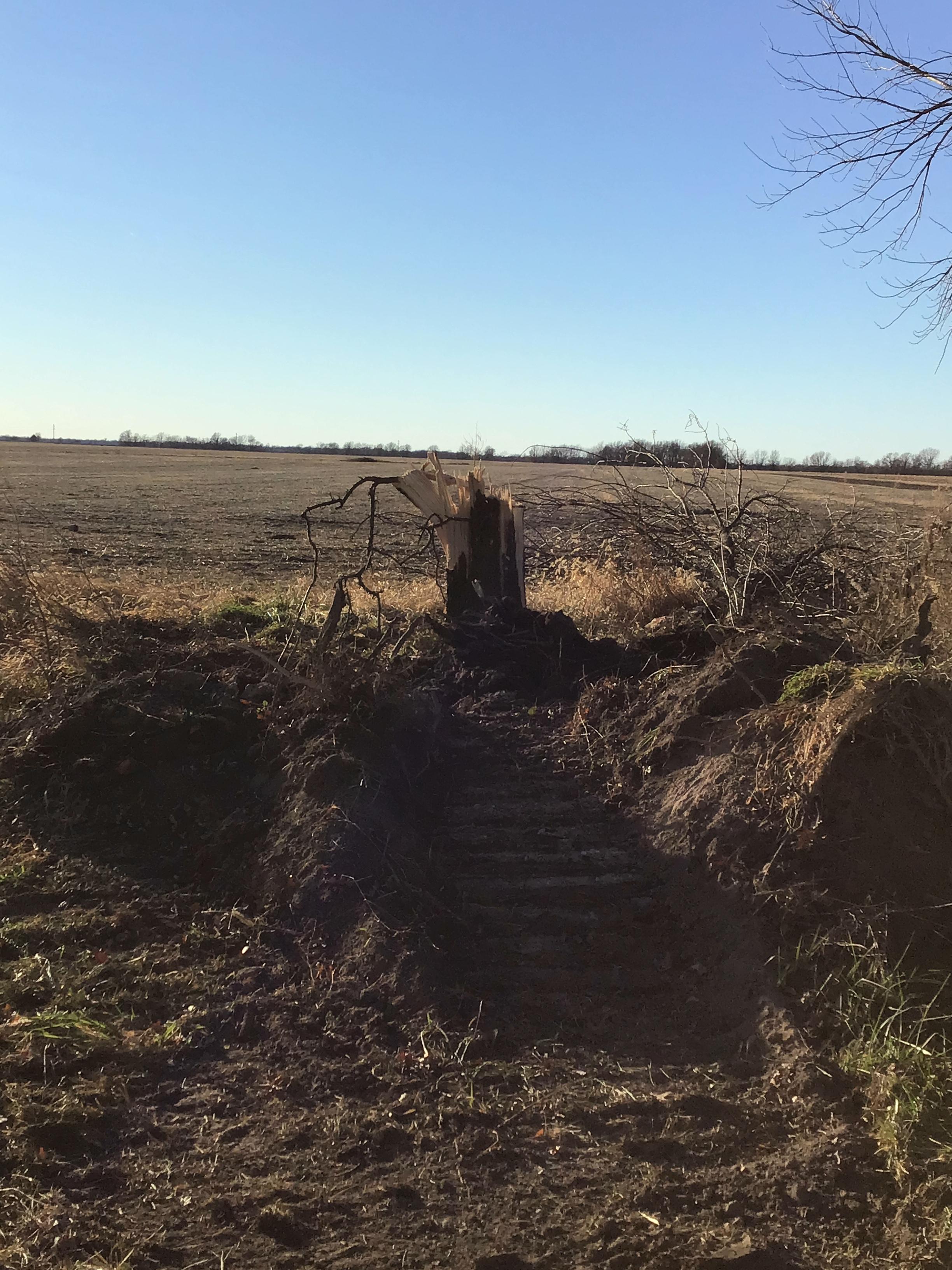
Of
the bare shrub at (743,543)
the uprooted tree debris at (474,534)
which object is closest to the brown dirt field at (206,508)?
the bare shrub at (743,543)

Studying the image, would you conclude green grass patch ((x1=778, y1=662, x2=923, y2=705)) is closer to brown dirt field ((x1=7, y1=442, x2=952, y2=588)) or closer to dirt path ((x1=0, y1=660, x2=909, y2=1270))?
dirt path ((x1=0, y1=660, x2=909, y2=1270))

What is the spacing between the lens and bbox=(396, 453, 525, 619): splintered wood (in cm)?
748

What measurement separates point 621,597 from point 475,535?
4.52 feet

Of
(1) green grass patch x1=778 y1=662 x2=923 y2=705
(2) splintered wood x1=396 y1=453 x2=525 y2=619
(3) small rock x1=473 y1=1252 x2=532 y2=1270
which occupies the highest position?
(2) splintered wood x1=396 y1=453 x2=525 y2=619

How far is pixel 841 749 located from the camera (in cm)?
418

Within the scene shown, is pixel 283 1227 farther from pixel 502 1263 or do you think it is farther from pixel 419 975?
pixel 419 975

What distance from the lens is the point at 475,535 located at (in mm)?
7543

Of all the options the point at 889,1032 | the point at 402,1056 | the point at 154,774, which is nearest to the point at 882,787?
the point at 889,1032

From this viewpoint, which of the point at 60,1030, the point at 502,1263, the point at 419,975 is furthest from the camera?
the point at 419,975

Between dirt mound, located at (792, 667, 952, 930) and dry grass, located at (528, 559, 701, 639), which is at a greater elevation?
dry grass, located at (528, 559, 701, 639)

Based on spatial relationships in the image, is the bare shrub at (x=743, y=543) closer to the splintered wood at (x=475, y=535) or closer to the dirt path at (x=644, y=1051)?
the splintered wood at (x=475, y=535)

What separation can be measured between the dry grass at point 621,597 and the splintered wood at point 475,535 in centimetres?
69

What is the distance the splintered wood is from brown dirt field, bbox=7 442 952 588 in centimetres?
76

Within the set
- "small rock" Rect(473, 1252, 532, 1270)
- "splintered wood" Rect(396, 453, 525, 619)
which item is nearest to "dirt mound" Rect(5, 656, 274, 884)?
"splintered wood" Rect(396, 453, 525, 619)
